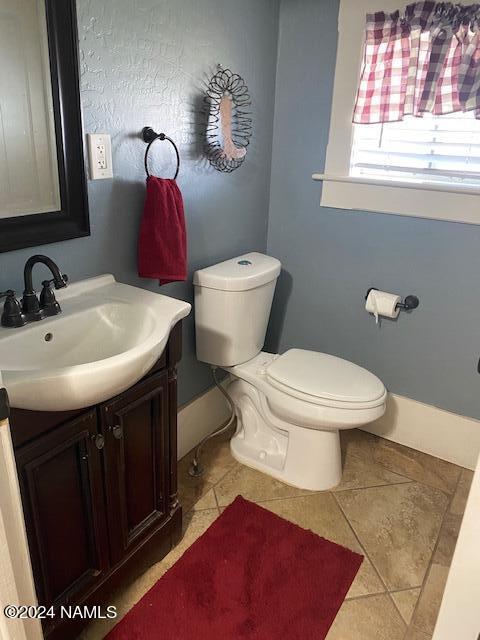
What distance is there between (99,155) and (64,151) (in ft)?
0.37

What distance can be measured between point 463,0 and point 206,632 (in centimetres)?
222

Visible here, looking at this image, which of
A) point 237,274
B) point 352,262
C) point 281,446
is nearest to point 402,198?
point 352,262

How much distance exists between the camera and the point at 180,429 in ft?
7.09

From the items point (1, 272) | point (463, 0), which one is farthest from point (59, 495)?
point (463, 0)

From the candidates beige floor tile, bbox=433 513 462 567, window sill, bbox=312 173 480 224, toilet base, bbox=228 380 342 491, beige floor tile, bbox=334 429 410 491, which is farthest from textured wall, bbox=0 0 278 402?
beige floor tile, bbox=433 513 462 567

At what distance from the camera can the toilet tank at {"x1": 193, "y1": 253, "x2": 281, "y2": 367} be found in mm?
1935

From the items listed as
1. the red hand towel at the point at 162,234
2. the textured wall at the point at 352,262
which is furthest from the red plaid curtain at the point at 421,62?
the red hand towel at the point at 162,234

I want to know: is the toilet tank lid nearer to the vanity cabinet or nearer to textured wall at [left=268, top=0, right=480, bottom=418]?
textured wall at [left=268, top=0, right=480, bottom=418]

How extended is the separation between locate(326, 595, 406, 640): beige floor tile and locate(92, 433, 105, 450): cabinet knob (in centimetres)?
88

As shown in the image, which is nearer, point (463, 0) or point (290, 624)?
point (290, 624)

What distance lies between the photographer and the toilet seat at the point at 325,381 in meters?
1.85

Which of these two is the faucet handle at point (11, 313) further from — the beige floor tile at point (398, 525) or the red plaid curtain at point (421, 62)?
the red plaid curtain at point (421, 62)

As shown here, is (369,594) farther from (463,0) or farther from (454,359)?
(463,0)

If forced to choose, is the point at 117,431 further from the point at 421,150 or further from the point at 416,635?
the point at 421,150
